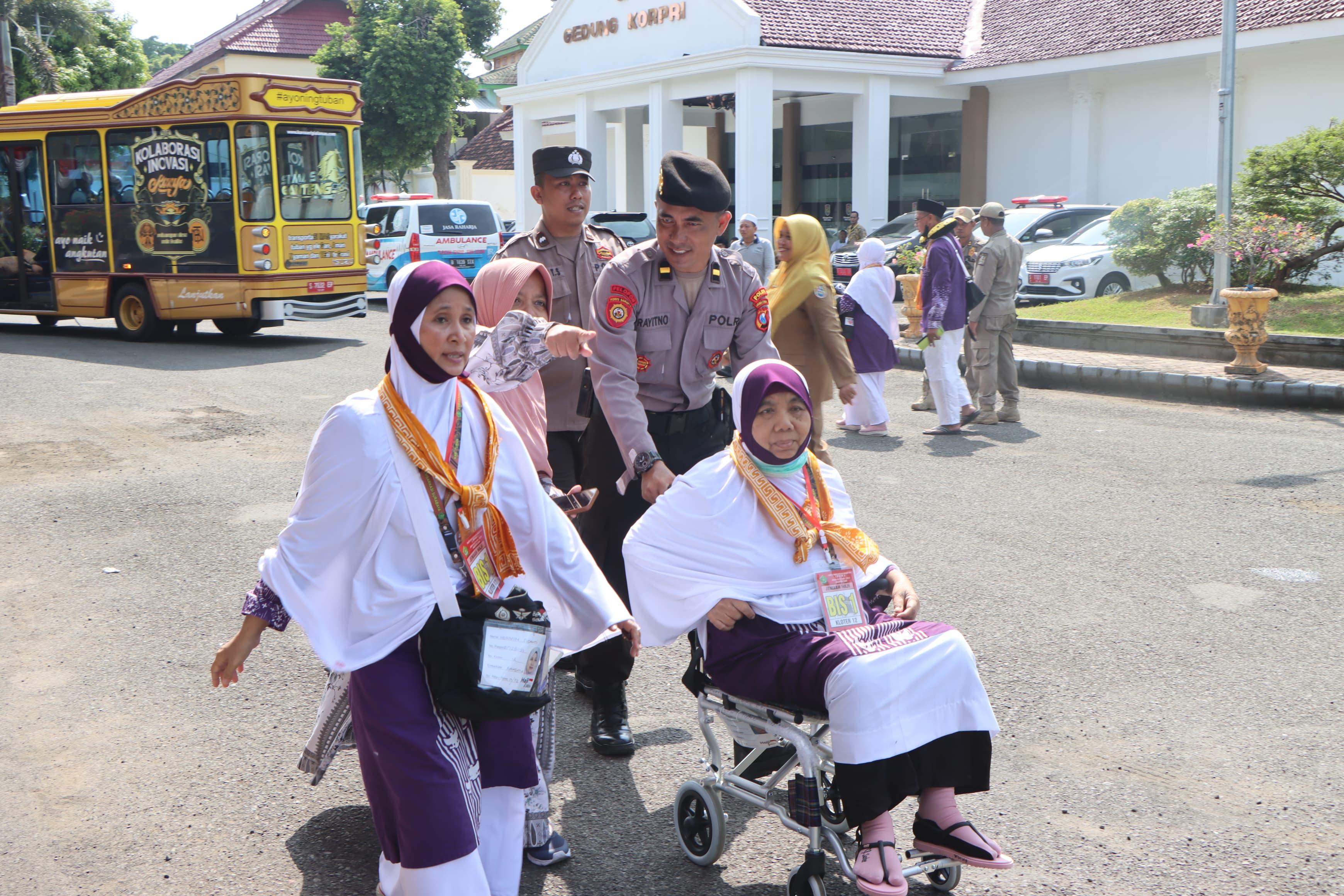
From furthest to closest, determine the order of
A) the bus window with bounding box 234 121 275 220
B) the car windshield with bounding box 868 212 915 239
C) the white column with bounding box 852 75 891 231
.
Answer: the white column with bounding box 852 75 891 231, the car windshield with bounding box 868 212 915 239, the bus window with bounding box 234 121 275 220

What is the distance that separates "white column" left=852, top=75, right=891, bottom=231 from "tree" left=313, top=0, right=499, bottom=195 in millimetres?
17381

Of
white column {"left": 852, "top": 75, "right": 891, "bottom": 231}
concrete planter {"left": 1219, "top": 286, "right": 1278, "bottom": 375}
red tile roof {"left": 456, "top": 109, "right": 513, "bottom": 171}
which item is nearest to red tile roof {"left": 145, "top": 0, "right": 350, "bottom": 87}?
red tile roof {"left": 456, "top": 109, "right": 513, "bottom": 171}

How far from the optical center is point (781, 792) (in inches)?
135

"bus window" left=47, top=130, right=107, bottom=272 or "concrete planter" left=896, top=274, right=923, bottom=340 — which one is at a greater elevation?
"bus window" left=47, top=130, right=107, bottom=272

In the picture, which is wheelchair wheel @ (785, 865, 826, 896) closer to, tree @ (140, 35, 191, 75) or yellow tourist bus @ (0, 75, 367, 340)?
yellow tourist bus @ (0, 75, 367, 340)

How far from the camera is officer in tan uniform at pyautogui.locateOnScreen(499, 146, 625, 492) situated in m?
4.73

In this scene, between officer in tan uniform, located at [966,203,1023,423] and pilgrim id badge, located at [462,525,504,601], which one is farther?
officer in tan uniform, located at [966,203,1023,423]

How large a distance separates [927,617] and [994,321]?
5.28 meters

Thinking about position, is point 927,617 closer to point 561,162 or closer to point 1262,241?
point 561,162

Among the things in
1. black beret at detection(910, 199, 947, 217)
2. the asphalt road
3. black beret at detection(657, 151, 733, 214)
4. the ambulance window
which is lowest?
the asphalt road

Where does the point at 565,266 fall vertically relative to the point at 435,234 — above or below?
below

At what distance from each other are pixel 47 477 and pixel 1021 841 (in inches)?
291

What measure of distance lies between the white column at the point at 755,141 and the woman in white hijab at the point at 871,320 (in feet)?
51.0

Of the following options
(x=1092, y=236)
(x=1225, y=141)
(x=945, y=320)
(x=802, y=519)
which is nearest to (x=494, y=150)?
(x=1092, y=236)
